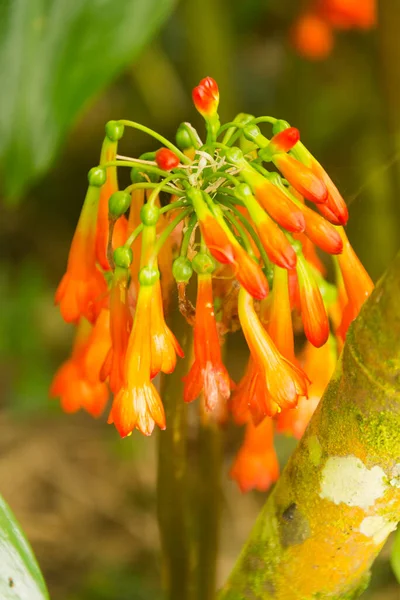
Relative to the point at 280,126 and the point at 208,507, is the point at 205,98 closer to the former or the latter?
the point at 280,126

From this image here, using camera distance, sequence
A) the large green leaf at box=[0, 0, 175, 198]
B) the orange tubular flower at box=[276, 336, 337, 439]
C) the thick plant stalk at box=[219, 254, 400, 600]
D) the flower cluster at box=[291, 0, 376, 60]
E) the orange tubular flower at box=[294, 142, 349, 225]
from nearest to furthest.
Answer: the thick plant stalk at box=[219, 254, 400, 600], the orange tubular flower at box=[294, 142, 349, 225], the orange tubular flower at box=[276, 336, 337, 439], the large green leaf at box=[0, 0, 175, 198], the flower cluster at box=[291, 0, 376, 60]

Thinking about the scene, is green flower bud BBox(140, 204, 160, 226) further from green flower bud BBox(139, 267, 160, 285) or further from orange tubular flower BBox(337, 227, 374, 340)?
orange tubular flower BBox(337, 227, 374, 340)

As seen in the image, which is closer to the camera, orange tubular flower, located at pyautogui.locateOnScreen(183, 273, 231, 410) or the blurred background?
orange tubular flower, located at pyautogui.locateOnScreen(183, 273, 231, 410)

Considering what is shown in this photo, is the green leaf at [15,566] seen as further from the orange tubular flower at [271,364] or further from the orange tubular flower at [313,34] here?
the orange tubular flower at [313,34]

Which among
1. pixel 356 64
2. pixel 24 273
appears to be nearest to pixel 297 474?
pixel 24 273

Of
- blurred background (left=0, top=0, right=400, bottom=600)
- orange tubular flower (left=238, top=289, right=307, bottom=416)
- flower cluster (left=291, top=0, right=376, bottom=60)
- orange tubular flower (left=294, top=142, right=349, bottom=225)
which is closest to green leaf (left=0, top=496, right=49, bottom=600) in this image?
orange tubular flower (left=238, top=289, right=307, bottom=416)
